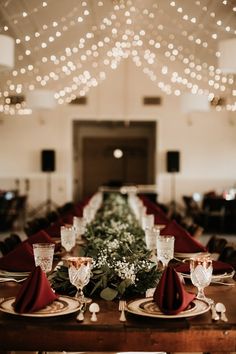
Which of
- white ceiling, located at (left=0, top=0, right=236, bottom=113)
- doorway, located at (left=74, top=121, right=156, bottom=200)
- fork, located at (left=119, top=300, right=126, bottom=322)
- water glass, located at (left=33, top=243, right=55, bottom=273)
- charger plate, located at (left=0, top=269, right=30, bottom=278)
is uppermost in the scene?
white ceiling, located at (left=0, top=0, right=236, bottom=113)

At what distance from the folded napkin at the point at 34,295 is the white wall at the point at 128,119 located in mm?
13467

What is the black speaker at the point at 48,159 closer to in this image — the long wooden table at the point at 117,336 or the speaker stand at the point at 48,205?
the speaker stand at the point at 48,205

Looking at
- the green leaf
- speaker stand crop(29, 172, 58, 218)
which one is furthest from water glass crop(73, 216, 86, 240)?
speaker stand crop(29, 172, 58, 218)

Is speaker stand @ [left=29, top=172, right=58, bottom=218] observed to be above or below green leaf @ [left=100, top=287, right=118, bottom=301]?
below

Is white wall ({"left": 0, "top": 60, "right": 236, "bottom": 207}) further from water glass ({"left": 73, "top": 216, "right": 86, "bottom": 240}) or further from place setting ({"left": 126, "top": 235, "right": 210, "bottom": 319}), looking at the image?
place setting ({"left": 126, "top": 235, "right": 210, "bottom": 319})

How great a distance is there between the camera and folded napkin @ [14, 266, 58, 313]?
7.52ft

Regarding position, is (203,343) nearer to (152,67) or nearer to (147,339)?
(147,339)

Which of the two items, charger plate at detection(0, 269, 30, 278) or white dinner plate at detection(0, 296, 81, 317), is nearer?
white dinner plate at detection(0, 296, 81, 317)

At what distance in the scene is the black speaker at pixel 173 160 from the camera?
15555mm

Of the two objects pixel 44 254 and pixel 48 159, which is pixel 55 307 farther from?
pixel 48 159

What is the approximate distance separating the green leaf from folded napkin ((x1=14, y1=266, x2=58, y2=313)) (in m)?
0.30

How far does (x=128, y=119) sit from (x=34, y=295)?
45.0 feet

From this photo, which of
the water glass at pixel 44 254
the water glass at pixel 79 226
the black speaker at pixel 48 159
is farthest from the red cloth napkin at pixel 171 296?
the black speaker at pixel 48 159

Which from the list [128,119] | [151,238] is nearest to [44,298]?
[151,238]
